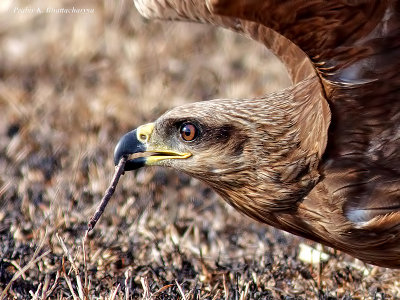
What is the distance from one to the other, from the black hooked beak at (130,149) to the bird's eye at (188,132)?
226mm

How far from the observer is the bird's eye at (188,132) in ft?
17.1

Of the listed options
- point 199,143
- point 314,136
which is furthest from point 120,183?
point 314,136

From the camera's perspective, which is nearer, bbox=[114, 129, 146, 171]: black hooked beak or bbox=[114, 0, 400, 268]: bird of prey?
bbox=[114, 0, 400, 268]: bird of prey

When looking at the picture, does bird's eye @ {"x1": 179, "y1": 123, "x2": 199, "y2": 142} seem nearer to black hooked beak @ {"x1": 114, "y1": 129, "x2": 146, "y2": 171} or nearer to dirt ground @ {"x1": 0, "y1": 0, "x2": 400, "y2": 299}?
black hooked beak @ {"x1": 114, "y1": 129, "x2": 146, "y2": 171}

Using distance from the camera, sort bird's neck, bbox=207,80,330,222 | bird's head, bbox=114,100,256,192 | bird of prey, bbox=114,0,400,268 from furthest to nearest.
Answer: bird's head, bbox=114,100,256,192, bird's neck, bbox=207,80,330,222, bird of prey, bbox=114,0,400,268

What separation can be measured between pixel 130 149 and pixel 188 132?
33 cm

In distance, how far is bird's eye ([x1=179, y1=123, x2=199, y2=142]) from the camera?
5.21m

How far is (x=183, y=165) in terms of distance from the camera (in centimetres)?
526

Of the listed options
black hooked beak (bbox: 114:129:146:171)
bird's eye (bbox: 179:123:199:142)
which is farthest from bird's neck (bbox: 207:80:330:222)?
black hooked beak (bbox: 114:129:146:171)

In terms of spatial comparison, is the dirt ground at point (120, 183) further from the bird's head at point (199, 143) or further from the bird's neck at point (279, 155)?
the bird's head at point (199, 143)

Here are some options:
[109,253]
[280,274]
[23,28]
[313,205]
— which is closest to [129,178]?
[109,253]

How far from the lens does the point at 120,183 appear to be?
6980 millimetres

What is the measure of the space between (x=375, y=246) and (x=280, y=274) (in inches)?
29.0

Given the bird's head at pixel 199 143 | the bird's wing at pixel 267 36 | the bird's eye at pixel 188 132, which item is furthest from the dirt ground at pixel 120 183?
the bird's wing at pixel 267 36
